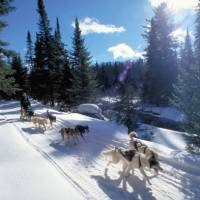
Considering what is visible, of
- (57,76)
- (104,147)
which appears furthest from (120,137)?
(57,76)

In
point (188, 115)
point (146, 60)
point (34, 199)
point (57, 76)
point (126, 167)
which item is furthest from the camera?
point (146, 60)

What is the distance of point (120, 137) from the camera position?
10945mm

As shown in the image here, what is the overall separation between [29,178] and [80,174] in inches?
52.9

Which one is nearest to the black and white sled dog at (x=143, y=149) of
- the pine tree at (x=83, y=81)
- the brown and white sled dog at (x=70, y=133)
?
the brown and white sled dog at (x=70, y=133)

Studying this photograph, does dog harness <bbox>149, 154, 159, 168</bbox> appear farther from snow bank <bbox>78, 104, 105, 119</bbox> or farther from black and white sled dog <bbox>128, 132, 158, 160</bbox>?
snow bank <bbox>78, 104, 105, 119</bbox>

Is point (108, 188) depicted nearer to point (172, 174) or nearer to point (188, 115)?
point (172, 174)

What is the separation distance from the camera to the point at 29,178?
682 cm

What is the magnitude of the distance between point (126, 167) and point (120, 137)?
391 cm

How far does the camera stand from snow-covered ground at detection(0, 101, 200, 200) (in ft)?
20.0

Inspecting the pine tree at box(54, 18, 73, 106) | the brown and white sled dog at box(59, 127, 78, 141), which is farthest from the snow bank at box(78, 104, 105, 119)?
the brown and white sled dog at box(59, 127, 78, 141)

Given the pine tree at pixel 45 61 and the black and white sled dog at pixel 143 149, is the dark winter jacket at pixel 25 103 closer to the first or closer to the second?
the black and white sled dog at pixel 143 149

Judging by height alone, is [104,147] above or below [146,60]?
below

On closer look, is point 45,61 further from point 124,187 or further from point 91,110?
point 124,187

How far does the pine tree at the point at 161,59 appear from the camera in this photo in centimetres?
3466
